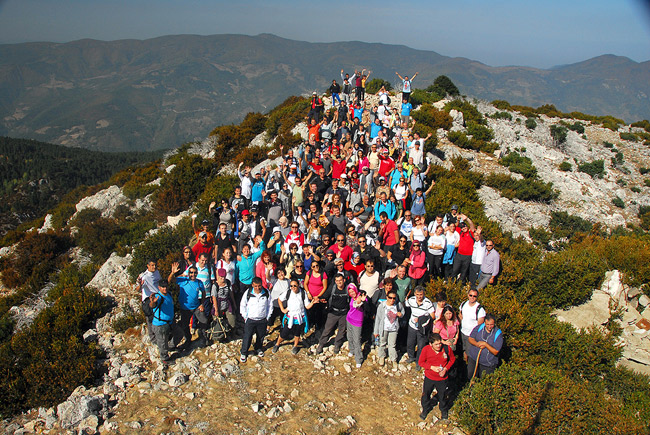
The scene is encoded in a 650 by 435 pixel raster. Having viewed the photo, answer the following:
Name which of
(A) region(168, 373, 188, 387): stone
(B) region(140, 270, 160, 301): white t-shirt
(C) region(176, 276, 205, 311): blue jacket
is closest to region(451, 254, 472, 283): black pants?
(C) region(176, 276, 205, 311): blue jacket

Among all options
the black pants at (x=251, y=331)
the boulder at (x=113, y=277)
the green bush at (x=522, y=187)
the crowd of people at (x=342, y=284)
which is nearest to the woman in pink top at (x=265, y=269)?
the crowd of people at (x=342, y=284)

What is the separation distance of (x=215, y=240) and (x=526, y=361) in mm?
7088

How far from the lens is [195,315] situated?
715 centimetres

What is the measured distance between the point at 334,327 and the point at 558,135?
29.2 meters

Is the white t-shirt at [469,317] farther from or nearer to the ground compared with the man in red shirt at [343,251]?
nearer to the ground

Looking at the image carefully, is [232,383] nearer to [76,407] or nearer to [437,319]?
[76,407]

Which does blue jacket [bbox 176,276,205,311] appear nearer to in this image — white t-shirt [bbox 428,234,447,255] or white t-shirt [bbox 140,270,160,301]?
white t-shirt [bbox 140,270,160,301]

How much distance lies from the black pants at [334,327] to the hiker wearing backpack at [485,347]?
2.33 metres

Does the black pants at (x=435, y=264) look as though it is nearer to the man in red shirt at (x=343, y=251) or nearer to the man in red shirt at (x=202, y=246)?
the man in red shirt at (x=343, y=251)

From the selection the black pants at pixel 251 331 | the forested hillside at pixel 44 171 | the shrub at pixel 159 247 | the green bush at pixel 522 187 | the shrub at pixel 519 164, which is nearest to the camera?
the black pants at pixel 251 331

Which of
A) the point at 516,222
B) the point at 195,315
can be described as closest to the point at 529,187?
the point at 516,222

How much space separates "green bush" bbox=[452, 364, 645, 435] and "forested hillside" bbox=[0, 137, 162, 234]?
77.4 metres

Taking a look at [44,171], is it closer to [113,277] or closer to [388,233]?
[113,277]

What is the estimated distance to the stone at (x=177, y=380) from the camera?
21.3ft
